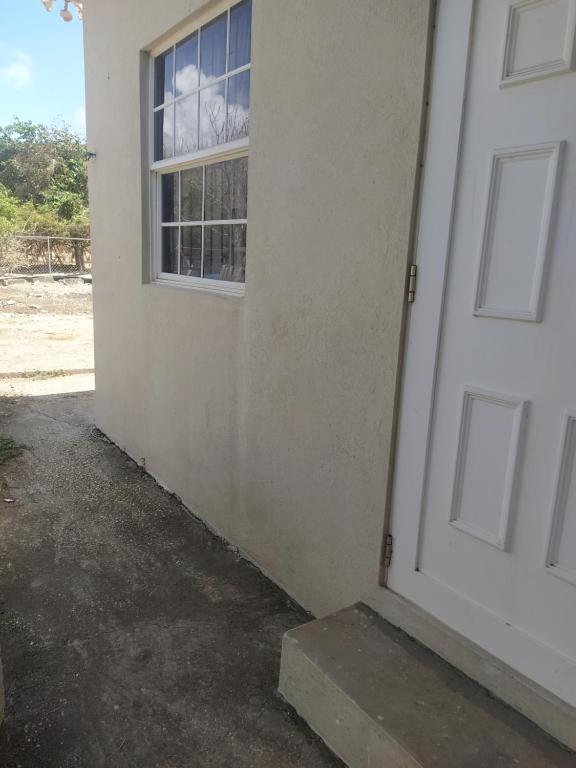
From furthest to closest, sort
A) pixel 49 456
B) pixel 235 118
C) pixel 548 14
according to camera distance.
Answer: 1. pixel 49 456
2. pixel 235 118
3. pixel 548 14

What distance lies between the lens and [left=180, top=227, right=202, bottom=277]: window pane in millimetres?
3910

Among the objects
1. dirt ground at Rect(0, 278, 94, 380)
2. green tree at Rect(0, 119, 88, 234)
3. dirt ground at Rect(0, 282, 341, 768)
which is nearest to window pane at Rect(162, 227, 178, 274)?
dirt ground at Rect(0, 282, 341, 768)

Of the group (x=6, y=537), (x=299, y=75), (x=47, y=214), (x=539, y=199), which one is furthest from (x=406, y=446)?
(x=47, y=214)

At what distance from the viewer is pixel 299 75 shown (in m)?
2.55

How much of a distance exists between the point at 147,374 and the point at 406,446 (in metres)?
2.94

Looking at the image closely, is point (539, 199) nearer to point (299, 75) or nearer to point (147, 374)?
point (299, 75)

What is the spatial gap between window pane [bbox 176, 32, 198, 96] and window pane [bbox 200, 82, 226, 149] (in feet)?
0.66

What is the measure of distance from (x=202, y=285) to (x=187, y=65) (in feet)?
5.06

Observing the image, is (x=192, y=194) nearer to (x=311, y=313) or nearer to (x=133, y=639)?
(x=311, y=313)

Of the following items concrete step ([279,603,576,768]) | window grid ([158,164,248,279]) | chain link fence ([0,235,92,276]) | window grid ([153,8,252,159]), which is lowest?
concrete step ([279,603,576,768])

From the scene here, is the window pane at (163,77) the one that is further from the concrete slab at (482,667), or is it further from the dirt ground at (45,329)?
the dirt ground at (45,329)

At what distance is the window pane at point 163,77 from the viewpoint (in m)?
4.04

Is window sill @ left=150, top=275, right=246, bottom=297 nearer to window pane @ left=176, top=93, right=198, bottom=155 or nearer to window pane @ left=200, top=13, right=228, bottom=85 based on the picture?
window pane @ left=176, top=93, right=198, bottom=155

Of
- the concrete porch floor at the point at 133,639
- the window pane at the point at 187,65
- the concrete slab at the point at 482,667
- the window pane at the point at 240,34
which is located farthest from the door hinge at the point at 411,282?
the window pane at the point at 187,65
